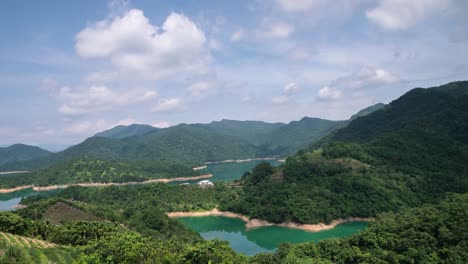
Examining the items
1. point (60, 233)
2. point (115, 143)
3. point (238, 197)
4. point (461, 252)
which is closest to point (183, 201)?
point (238, 197)

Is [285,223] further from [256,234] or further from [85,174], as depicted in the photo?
[85,174]

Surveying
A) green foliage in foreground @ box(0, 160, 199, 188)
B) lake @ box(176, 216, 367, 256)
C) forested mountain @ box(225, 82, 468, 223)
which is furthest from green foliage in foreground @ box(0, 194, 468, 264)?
green foliage in foreground @ box(0, 160, 199, 188)

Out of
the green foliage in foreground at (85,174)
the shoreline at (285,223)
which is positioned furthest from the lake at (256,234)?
the green foliage in foreground at (85,174)

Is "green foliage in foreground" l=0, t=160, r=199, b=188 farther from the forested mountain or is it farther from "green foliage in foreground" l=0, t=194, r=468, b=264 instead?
"green foliage in foreground" l=0, t=194, r=468, b=264

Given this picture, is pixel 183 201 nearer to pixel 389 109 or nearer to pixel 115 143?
pixel 389 109

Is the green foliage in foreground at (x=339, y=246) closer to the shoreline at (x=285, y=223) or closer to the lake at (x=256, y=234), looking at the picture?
the lake at (x=256, y=234)
